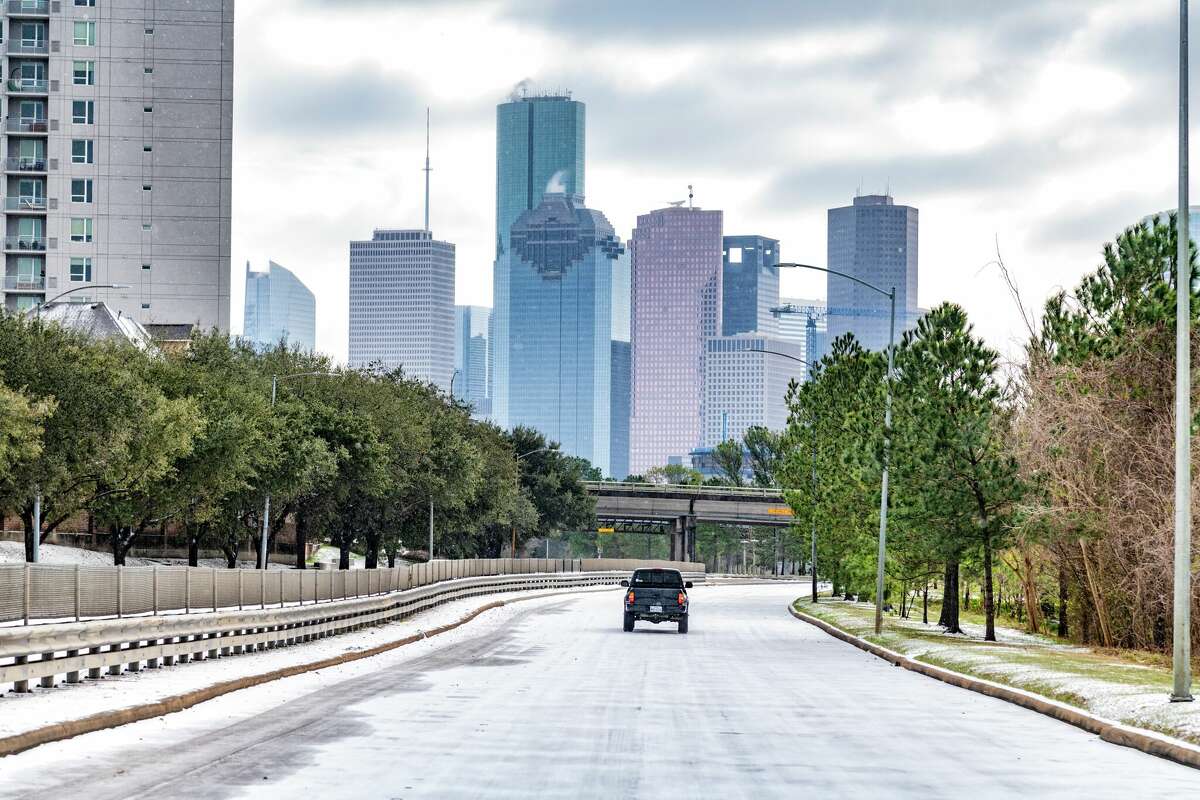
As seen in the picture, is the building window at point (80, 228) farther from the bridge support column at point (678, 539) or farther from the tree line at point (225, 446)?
the bridge support column at point (678, 539)

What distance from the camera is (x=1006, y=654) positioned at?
33.7 m

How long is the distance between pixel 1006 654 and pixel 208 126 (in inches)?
4069

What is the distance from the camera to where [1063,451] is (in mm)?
36625

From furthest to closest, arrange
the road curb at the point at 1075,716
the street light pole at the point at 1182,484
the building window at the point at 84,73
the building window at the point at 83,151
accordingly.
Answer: the building window at the point at 84,73 < the building window at the point at 83,151 < the street light pole at the point at 1182,484 < the road curb at the point at 1075,716

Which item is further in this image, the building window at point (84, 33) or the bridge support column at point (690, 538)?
the bridge support column at point (690, 538)

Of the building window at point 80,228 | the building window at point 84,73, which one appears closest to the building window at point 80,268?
the building window at point 80,228

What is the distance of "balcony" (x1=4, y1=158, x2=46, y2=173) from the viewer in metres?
119

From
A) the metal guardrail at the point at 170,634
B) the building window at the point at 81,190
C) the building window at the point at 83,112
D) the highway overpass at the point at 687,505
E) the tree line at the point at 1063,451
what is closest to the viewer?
the metal guardrail at the point at 170,634

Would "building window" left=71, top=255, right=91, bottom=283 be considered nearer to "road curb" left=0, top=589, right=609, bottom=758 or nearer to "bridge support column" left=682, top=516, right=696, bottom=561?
"bridge support column" left=682, top=516, right=696, bottom=561

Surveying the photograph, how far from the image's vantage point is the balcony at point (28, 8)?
120 metres

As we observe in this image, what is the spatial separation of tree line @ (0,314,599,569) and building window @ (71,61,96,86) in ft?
147

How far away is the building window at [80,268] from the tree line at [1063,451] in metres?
88.2

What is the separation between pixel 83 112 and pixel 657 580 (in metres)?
90.5

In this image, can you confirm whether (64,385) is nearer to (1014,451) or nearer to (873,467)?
(873,467)
